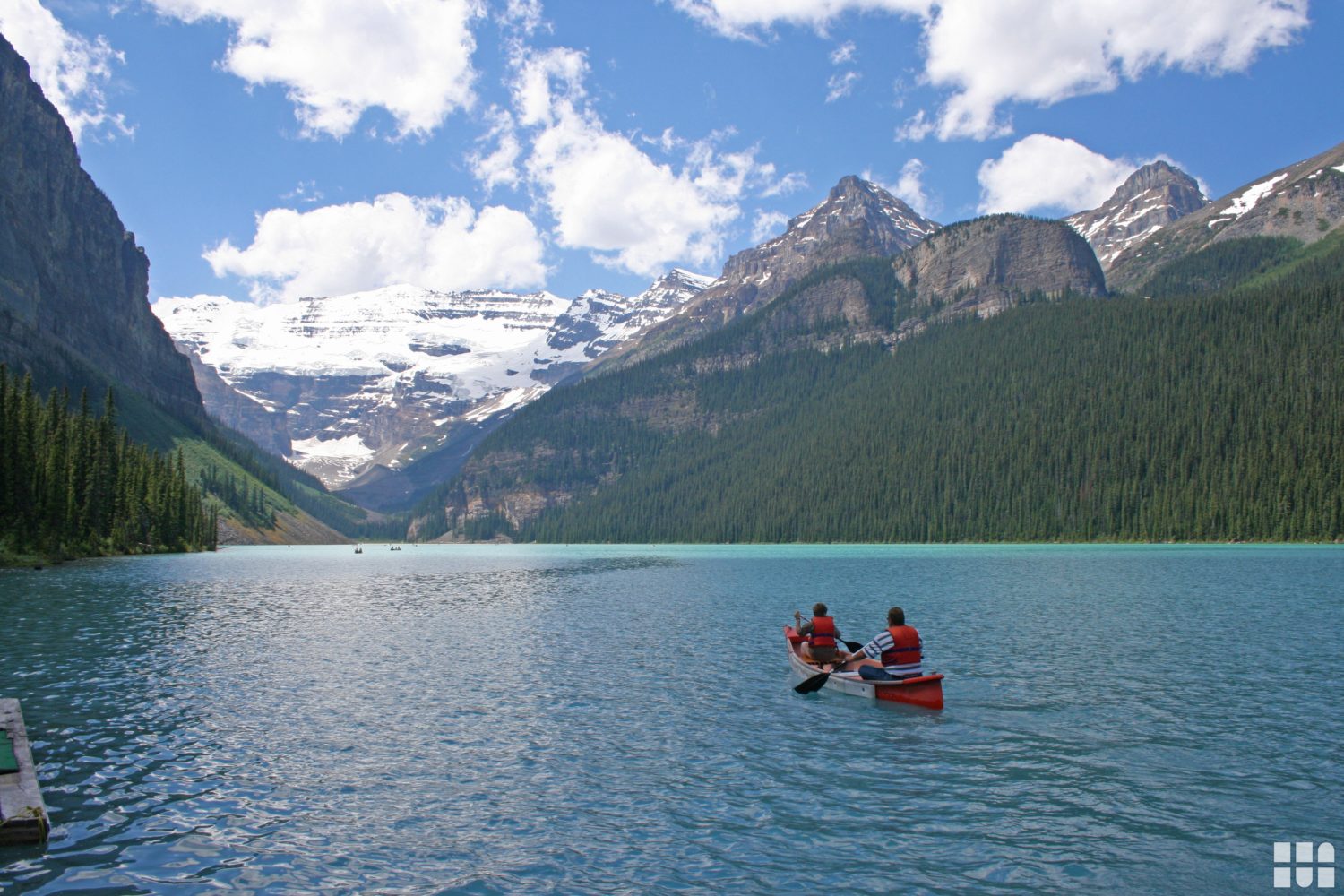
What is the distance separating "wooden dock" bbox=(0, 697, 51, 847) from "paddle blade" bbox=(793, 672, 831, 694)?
72.8ft

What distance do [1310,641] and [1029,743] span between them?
25.6m

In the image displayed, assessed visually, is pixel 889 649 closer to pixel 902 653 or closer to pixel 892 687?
pixel 902 653

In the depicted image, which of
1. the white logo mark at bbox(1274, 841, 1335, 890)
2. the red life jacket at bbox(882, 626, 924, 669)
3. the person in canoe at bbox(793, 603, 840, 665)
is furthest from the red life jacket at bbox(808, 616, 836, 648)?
the white logo mark at bbox(1274, 841, 1335, 890)

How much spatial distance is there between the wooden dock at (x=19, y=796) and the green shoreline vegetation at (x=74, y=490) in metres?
87.9

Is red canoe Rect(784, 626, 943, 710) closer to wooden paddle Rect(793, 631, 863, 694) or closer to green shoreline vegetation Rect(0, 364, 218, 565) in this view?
wooden paddle Rect(793, 631, 863, 694)

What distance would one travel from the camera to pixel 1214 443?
197875 mm

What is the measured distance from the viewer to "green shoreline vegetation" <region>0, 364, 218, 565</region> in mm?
95812

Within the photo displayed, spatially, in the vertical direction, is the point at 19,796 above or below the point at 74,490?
below

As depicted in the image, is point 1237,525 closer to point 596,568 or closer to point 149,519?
point 596,568

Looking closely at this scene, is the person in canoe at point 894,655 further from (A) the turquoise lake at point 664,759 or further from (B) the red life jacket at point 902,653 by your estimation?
(A) the turquoise lake at point 664,759

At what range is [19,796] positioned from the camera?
18016 mm

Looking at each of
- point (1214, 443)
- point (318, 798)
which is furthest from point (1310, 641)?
point (1214, 443)

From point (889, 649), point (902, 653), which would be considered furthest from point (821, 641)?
point (902, 653)

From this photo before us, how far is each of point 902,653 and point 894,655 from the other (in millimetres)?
270
